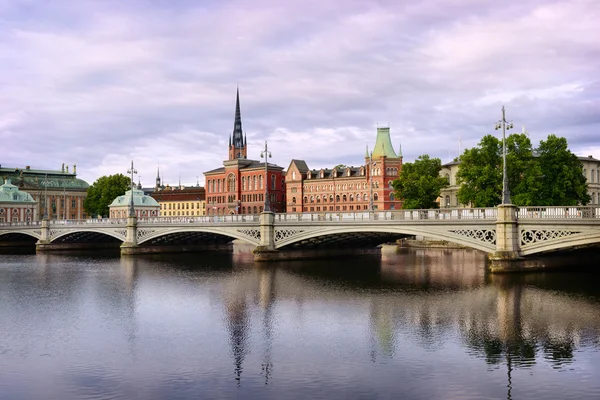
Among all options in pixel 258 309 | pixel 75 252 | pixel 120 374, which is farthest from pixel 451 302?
pixel 75 252

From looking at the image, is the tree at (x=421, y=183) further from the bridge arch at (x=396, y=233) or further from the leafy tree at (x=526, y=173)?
the bridge arch at (x=396, y=233)

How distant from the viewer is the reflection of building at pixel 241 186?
148625 mm

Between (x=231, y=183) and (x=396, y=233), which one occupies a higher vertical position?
(x=231, y=183)

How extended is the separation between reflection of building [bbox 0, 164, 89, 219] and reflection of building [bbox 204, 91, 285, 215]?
3894 centimetres

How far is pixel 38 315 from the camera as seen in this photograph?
32.5 m

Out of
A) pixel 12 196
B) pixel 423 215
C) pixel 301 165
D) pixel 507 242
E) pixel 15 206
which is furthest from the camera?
pixel 301 165

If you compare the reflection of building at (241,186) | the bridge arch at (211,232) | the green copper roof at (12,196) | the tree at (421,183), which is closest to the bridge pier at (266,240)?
the bridge arch at (211,232)

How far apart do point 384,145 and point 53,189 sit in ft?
292

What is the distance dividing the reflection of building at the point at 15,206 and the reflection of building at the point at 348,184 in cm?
5555

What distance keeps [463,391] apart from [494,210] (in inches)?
1138

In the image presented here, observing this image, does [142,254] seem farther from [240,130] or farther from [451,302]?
[240,130]

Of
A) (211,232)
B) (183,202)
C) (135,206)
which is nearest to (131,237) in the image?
(211,232)

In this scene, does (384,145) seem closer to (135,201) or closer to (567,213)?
(135,201)

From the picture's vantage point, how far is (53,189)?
173 m
